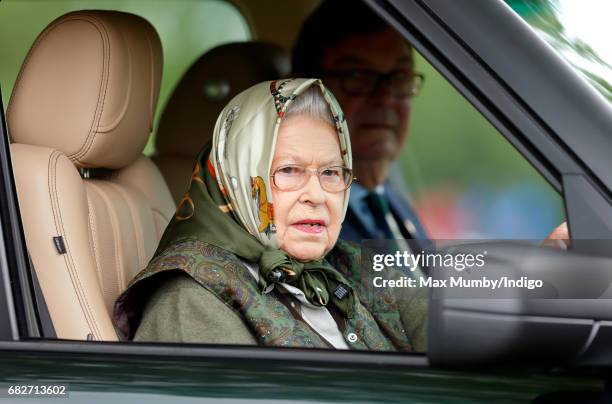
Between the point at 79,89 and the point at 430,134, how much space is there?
2164 mm

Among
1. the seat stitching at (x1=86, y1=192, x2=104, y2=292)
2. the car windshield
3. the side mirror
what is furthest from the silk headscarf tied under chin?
the side mirror

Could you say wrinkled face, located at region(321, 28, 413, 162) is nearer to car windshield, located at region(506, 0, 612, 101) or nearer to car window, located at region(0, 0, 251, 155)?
car window, located at region(0, 0, 251, 155)

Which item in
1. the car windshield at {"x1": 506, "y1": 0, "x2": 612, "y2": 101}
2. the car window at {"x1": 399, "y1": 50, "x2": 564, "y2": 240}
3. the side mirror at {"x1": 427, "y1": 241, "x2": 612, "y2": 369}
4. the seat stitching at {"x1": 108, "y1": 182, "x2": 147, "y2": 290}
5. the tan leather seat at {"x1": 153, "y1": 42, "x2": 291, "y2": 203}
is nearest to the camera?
the side mirror at {"x1": 427, "y1": 241, "x2": 612, "y2": 369}

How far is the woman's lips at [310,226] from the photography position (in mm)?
2436

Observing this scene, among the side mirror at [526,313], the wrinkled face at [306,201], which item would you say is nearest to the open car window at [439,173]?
the side mirror at [526,313]

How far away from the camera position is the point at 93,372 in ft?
6.21

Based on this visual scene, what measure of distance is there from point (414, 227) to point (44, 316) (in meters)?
2.23

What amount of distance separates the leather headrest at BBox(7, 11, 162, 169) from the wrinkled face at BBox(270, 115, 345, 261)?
0.36m

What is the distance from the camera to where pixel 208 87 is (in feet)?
11.9

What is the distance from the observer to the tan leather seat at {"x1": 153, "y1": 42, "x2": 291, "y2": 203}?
3570 millimetres

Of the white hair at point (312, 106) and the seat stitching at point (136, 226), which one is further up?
the white hair at point (312, 106)

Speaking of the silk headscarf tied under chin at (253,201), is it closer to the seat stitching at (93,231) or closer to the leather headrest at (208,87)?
the seat stitching at (93,231)

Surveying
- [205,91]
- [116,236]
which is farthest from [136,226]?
[205,91]

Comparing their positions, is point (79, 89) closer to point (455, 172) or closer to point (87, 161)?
point (87, 161)
